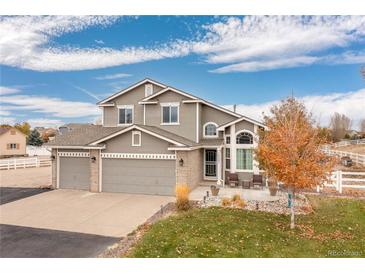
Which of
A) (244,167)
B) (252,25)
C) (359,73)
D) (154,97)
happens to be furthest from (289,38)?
(154,97)

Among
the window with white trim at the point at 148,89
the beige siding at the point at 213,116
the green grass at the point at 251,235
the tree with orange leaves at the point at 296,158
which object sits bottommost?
the green grass at the point at 251,235

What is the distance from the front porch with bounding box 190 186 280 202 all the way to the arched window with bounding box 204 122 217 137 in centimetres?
386

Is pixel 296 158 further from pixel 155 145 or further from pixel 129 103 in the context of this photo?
pixel 129 103

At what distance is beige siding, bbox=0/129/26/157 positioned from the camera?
39.0 m

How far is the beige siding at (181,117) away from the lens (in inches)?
640

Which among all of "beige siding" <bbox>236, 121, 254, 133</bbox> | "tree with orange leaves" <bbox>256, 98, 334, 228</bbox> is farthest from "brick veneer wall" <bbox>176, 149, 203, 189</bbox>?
"tree with orange leaves" <bbox>256, 98, 334, 228</bbox>

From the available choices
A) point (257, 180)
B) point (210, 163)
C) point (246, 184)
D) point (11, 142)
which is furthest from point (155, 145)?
point (11, 142)

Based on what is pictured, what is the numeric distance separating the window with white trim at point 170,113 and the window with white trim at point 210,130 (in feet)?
7.12

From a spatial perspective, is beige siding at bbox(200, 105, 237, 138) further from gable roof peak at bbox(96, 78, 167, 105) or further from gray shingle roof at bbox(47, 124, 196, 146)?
gable roof peak at bbox(96, 78, 167, 105)

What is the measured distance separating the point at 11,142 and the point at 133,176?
3624cm

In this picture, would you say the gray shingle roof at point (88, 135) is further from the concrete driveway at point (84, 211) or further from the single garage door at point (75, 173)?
the concrete driveway at point (84, 211)

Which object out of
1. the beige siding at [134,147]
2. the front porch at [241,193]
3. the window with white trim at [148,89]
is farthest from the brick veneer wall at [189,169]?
the window with white trim at [148,89]

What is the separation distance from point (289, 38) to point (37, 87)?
15.7 metres

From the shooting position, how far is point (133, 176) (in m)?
13.9
